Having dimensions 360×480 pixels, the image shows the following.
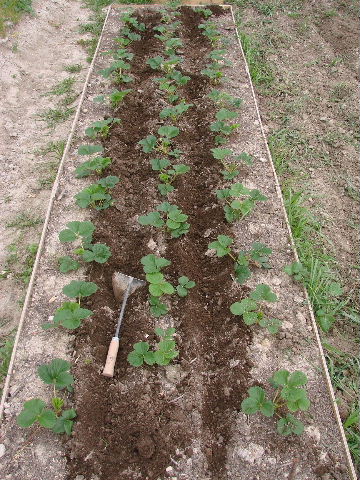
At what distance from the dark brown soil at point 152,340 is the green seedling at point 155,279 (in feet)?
0.28

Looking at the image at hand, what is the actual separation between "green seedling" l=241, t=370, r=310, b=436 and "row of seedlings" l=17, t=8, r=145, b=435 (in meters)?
1.07

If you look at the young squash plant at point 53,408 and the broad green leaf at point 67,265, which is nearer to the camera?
the young squash plant at point 53,408

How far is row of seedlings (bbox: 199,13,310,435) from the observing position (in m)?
2.49

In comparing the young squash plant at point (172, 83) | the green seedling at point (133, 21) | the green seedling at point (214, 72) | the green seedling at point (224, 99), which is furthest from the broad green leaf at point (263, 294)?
the green seedling at point (133, 21)

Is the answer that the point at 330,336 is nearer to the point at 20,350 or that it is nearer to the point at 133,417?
the point at 133,417

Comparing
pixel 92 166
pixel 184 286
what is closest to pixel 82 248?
pixel 184 286

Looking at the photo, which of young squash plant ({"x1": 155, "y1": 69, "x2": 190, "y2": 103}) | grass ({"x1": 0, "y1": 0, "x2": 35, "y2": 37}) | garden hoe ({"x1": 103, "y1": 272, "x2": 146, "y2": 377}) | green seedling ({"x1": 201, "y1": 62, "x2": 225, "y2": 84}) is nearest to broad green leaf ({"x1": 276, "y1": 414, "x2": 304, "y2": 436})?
garden hoe ({"x1": 103, "y1": 272, "x2": 146, "y2": 377})

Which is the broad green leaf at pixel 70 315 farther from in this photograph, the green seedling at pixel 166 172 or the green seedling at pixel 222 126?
the green seedling at pixel 222 126

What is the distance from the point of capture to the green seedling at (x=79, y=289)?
9.78 ft

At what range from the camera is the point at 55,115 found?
17.1 ft

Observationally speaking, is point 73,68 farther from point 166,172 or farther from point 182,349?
point 182,349

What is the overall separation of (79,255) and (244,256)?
52.9 inches

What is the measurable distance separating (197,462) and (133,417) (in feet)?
1.52

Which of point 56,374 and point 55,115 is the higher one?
point 56,374
